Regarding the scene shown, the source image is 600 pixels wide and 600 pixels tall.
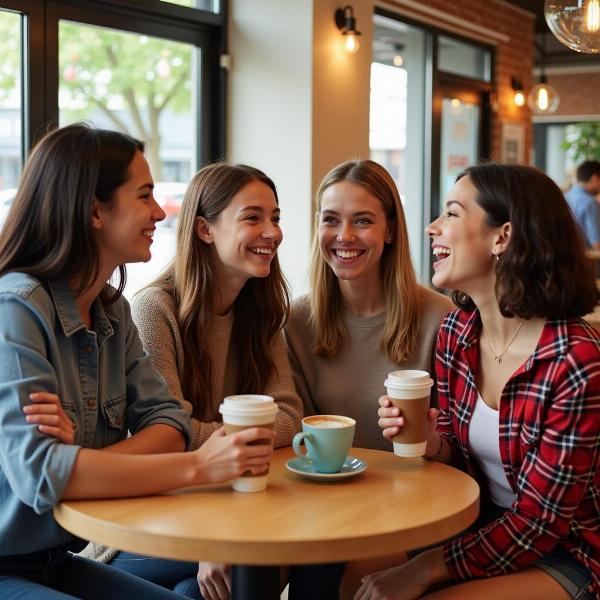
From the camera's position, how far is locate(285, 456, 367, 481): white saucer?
5.74ft

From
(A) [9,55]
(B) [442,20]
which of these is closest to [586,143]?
(B) [442,20]

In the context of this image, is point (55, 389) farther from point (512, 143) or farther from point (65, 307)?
point (512, 143)

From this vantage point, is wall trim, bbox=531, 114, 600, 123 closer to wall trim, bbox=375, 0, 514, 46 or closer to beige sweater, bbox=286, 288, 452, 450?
wall trim, bbox=375, 0, 514, 46

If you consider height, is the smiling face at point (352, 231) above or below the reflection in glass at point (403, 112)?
below

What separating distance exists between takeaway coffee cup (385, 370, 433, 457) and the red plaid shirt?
0.63 ft

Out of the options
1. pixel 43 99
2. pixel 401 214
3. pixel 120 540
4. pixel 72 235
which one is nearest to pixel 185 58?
pixel 43 99

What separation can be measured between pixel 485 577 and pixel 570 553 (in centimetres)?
19

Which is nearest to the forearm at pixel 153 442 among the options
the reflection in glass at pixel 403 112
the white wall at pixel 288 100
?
the white wall at pixel 288 100

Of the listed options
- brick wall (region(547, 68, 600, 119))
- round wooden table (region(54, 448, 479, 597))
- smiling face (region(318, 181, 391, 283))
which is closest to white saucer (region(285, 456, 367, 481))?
round wooden table (region(54, 448, 479, 597))

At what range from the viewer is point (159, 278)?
2.44 metres

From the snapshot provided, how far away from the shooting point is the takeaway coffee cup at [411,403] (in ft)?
5.97

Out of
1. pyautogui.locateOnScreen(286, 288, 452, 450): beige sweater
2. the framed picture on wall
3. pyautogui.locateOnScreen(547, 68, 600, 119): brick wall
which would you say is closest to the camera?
pyautogui.locateOnScreen(286, 288, 452, 450): beige sweater

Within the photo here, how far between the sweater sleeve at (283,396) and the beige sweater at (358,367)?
0.42ft

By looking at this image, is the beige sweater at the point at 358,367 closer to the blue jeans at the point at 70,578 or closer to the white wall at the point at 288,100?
the blue jeans at the point at 70,578
